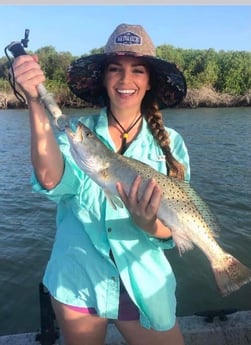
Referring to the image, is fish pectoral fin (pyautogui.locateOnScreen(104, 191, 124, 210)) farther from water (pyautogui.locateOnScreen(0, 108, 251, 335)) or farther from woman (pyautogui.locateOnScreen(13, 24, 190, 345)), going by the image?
water (pyautogui.locateOnScreen(0, 108, 251, 335))

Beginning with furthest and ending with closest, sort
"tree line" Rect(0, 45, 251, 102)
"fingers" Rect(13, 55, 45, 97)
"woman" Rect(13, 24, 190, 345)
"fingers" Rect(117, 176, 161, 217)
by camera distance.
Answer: "tree line" Rect(0, 45, 251, 102) < "woman" Rect(13, 24, 190, 345) < "fingers" Rect(117, 176, 161, 217) < "fingers" Rect(13, 55, 45, 97)

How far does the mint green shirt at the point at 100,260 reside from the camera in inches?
103

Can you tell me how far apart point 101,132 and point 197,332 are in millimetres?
2038

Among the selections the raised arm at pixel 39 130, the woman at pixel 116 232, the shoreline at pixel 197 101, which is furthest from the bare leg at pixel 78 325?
the shoreline at pixel 197 101

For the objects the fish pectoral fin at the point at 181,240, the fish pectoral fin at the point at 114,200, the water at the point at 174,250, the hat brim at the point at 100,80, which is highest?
the hat brim at the point at 100,80

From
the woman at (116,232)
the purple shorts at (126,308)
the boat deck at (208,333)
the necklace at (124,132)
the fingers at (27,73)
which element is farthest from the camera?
the boat deck at (208,333)

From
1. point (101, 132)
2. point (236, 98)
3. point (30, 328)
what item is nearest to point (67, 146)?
point (101, 132)

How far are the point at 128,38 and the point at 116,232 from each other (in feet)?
4.16

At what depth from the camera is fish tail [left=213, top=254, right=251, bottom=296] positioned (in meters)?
2.74

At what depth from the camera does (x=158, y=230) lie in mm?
2664

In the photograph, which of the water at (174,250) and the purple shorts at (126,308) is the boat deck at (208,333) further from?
the water at (174,250)

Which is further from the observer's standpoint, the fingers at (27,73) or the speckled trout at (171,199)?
the speckled trout at (171,199)

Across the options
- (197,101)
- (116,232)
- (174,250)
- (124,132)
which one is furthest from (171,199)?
(197,101)

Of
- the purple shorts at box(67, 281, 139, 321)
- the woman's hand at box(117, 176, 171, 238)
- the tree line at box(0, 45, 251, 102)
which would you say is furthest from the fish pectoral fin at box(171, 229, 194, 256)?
the tree line at box(0, 45, 251, 102)
